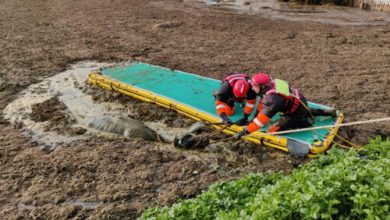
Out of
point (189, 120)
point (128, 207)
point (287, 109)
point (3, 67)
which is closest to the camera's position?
point (128, 207)

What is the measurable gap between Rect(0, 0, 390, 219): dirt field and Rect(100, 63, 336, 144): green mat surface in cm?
48

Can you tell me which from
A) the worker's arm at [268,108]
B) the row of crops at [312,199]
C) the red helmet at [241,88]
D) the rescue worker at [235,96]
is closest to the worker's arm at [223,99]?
the rescue worker at [235,96]

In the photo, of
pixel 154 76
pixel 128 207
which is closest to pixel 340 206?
pixel 128 207

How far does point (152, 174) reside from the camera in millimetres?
6695

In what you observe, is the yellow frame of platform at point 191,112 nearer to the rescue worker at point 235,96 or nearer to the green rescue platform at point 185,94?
the green rescue platform at point 185,94

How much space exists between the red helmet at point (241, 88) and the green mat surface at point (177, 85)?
1.66 ft

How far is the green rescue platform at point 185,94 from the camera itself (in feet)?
23.1

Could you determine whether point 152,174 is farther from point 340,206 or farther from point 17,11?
point 17,11

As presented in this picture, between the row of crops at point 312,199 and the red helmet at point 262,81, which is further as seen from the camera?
the red helmet at point 262,81

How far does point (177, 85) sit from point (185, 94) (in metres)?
0.49

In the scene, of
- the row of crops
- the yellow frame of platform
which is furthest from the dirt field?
the row of crops

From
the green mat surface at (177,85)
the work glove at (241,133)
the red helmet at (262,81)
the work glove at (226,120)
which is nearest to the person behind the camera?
the red helmet at (262,81)

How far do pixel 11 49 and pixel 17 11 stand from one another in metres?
5.48

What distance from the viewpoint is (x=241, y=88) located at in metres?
7.51
